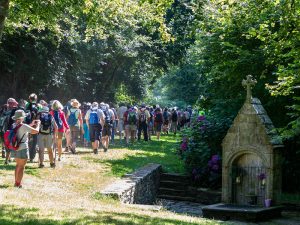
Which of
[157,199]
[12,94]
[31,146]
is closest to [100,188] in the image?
[31,146]

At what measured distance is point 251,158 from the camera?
1520cm

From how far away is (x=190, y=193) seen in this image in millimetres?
18562

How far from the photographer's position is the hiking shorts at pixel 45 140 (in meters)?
15.6

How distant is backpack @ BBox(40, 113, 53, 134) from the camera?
1560 cm

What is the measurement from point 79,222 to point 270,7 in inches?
258

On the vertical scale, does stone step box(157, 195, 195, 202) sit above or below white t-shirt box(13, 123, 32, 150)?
below

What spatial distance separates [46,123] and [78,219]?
7085 millimetres

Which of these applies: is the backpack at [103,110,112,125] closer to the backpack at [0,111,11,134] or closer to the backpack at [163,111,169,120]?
the backpack at [0,111,11,134]

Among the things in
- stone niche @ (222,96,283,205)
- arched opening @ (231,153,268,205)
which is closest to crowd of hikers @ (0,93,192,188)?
stone niche @ (222,96,283,205)

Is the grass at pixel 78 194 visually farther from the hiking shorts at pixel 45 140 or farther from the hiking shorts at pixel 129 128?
the hiking shorts at pixel 129 128

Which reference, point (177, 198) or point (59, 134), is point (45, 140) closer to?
point (59, 134)

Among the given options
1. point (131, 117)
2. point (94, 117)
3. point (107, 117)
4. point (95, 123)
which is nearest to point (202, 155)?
point (95, 123)

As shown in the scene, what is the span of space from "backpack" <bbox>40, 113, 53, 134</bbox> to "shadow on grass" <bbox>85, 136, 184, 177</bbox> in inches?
96.5

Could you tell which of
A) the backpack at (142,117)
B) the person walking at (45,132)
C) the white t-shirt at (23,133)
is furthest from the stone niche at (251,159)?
the backpack at (142,117)
